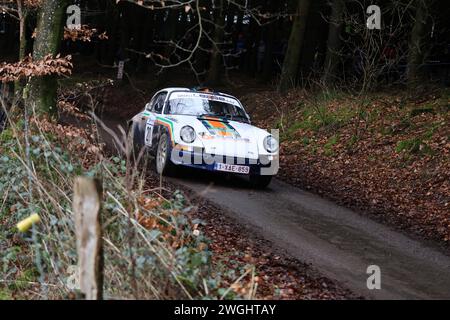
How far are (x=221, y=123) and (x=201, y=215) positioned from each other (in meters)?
3.16

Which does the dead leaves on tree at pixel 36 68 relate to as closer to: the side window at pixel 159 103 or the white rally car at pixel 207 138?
the white rally car at pixel 207 138

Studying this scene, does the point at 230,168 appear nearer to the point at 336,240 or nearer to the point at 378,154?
the point at 336,240

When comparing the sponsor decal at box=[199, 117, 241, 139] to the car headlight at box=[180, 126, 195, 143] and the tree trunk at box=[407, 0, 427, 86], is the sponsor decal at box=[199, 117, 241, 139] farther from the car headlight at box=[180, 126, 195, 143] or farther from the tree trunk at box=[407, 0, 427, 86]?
the tree trunk at box=[407, 0, 427, 86]

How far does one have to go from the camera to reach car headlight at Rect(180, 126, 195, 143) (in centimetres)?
1080

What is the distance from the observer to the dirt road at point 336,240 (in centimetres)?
666

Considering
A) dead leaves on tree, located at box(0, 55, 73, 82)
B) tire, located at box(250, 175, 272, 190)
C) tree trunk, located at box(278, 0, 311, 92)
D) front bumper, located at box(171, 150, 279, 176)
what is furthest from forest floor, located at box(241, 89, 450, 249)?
dead leaves on tree, located at box(0, 55, 73, 82)

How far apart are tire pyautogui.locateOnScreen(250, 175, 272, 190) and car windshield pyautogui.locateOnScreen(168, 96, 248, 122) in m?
1.43

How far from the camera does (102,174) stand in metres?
5.86

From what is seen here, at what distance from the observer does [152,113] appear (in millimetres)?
12617

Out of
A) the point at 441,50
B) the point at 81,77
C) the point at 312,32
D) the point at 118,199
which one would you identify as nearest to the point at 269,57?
the point at 312,32

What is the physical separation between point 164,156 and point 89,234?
7.12 metres

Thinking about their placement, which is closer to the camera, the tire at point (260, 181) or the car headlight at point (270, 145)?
the car headlight at point (270, 145)

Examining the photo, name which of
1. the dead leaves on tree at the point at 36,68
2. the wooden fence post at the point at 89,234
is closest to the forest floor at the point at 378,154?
the dead leaves on tree at the point at 36,68

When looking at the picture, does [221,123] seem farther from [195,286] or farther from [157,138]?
[195,286]
